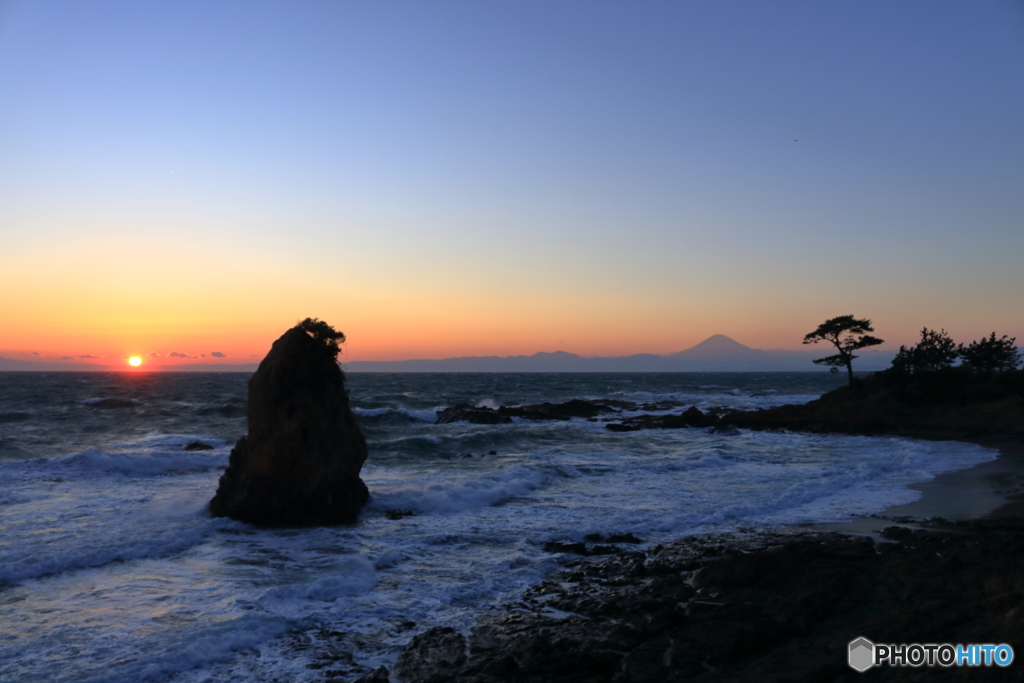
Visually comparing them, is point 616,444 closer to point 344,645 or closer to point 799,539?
point 799,539

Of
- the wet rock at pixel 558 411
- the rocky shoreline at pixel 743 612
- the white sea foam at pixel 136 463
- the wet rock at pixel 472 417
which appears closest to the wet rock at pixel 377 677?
the rocky shoreline at pixel 743 612

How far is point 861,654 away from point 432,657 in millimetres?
4487

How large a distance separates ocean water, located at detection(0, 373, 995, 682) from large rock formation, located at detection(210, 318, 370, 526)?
23.0 inches

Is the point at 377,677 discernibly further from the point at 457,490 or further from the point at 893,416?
the point at 893,416

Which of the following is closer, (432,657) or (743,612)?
(432,657)

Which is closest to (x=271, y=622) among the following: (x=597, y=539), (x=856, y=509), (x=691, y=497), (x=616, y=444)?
(x=597, y=539)

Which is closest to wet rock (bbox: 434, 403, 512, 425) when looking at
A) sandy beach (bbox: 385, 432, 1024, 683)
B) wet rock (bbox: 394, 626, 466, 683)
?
sandy beach (bbox: 385, 432, 1024, 683)

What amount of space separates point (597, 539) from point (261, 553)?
647 cm

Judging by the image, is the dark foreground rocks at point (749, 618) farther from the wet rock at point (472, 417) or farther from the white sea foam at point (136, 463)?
the wet rock at point (472, 417)

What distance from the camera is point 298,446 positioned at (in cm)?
1438

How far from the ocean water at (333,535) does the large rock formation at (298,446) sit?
1.92ft

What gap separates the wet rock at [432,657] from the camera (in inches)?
260

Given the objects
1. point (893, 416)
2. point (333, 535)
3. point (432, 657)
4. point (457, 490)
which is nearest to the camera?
point (432, 657)

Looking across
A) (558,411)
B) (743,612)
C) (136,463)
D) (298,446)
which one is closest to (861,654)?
(743,612)
